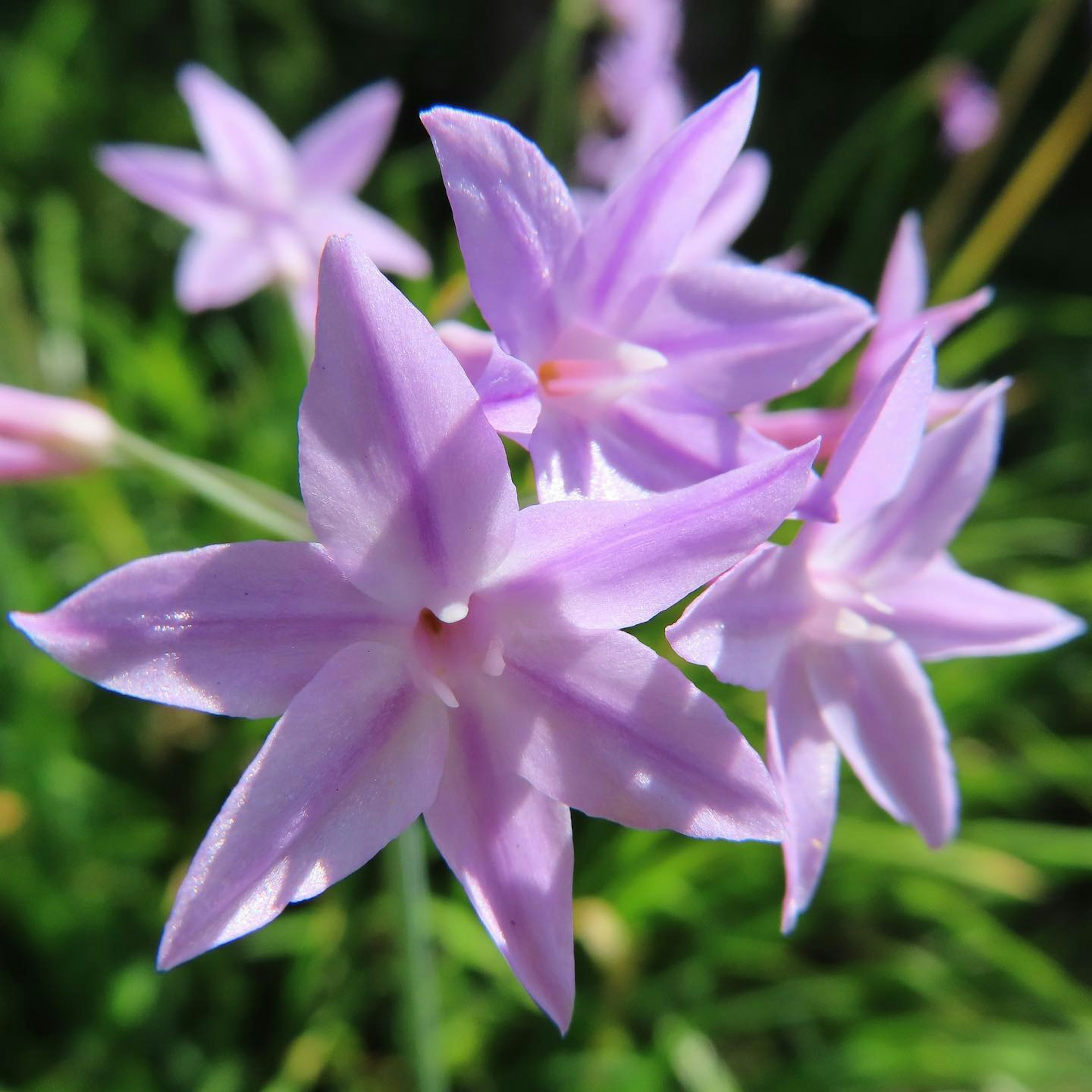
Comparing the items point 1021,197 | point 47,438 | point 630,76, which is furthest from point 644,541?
point 630,76

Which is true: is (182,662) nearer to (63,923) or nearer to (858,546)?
(858,546)

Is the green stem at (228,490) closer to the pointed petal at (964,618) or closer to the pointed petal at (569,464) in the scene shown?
the pointed petal at (569,464)

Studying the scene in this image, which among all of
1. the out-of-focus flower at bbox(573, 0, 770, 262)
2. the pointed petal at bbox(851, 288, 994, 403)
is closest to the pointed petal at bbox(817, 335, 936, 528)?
the pointed petal at bbox(851, 288, 994, 403)

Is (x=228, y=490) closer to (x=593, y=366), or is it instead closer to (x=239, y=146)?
(x=593, y=366)

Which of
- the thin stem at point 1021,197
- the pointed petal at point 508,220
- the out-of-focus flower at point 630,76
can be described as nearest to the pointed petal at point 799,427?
the pointed petal at point 508,220

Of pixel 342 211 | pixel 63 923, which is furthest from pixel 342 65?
pixel 63 923

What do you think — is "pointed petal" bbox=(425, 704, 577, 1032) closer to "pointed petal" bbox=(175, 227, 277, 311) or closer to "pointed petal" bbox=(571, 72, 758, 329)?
"pointed petal" bbox=(571, 72, 758, 329)
